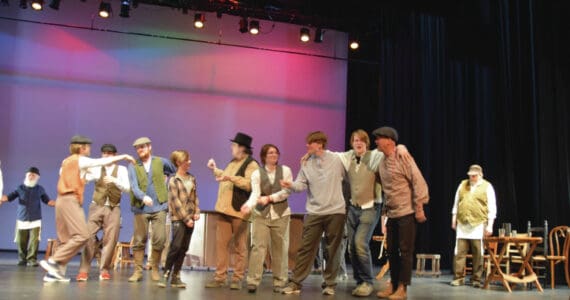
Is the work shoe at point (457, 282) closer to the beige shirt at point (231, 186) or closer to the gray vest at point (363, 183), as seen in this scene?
the gray vest at point (363, 183)

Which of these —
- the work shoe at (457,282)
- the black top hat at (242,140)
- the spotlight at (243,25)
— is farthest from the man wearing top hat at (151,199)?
the spotlight at (243,25)

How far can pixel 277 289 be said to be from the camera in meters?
5.25

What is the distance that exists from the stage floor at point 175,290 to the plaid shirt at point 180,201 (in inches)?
25.6

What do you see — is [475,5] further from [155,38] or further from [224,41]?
[155,38]

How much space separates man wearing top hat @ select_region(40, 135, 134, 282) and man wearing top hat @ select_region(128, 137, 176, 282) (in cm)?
46

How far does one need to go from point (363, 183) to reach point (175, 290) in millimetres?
1856

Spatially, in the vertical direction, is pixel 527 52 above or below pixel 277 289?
above

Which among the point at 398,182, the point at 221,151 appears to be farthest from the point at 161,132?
the point at 398,182

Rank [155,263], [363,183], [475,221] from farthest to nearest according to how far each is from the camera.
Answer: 1. [475,221]
2. [155,263]
3. [363,183]

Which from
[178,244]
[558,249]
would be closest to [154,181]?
[178,244]

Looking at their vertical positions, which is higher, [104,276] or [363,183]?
[363,183]

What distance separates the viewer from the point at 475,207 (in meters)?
6.84

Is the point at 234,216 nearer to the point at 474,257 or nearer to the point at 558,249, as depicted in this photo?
the point at 474,257

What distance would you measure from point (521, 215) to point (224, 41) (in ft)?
20.3
